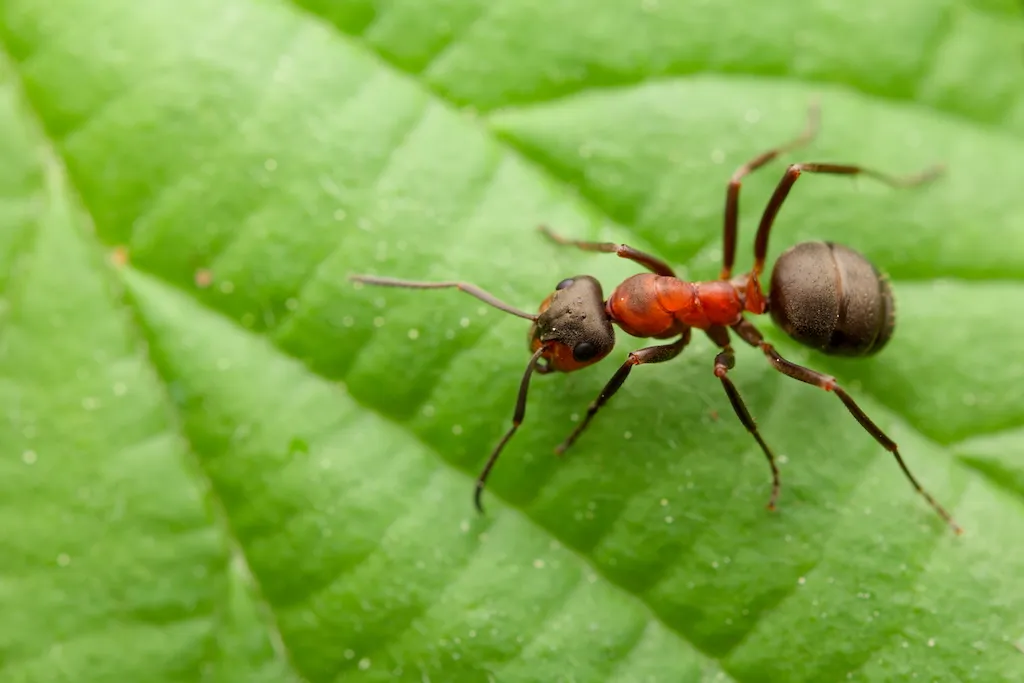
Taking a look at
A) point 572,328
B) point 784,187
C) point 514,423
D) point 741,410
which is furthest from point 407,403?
point 784,187

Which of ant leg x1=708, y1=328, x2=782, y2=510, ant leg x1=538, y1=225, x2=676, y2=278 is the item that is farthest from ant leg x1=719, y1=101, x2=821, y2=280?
ant leg x1=708, y1=328, x2=782, y2=510

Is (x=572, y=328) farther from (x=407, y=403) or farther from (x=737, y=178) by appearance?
(x=737, y=178)

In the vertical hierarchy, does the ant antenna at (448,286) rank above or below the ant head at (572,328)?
below

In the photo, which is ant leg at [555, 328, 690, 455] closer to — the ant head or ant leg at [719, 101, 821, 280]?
the ant head

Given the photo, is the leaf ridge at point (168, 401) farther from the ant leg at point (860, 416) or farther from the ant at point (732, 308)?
the ant leg at point (860, 416)

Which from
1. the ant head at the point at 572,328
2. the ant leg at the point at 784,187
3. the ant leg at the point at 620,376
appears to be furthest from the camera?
the ant leg at the point at 784,187

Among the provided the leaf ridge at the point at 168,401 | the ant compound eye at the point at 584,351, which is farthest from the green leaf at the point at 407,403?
the ant compound eye at the point at 584,351

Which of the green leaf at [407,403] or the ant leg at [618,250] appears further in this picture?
the ant leg at [618,250]
